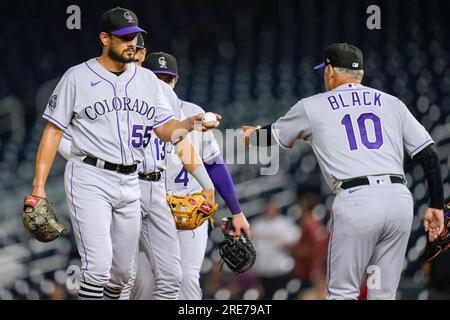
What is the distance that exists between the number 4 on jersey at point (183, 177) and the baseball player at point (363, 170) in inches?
40.3

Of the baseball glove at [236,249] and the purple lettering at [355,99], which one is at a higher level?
the purple lettering at [355,99]

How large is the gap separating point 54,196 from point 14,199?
1.05ft

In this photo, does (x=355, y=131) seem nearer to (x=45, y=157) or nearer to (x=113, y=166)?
(x=113, y=166)

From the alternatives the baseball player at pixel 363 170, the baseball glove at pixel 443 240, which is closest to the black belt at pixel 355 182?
the baseball player at pixel 363 170

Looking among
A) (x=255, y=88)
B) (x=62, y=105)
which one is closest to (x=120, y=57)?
(x=62, y=105)

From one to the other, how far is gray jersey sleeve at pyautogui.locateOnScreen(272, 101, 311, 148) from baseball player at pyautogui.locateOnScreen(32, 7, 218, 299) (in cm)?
44

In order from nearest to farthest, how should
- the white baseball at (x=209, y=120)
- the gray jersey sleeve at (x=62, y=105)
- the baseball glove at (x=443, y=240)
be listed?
the white baseball at (x=209, y=120), the gray jersey sleeve at (x=62, y=105), the baseball glove at (x=443, y=240)

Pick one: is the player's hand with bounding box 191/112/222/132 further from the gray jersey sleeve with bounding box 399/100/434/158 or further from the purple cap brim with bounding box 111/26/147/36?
the gray jersey sleeve with bounding box 399/100/434/158

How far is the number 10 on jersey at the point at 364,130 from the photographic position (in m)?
4.04

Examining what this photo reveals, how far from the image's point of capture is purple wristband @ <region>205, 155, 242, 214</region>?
4.76 m

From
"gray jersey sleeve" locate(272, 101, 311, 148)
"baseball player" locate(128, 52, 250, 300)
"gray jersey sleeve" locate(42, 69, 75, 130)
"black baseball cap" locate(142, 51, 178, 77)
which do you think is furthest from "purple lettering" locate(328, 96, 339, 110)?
"black baseball cap" locate(142, 51, 178, 77)

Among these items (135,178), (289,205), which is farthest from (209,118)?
(289,205)

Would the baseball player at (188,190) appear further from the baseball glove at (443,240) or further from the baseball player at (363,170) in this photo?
the baseball glove at (443,240)

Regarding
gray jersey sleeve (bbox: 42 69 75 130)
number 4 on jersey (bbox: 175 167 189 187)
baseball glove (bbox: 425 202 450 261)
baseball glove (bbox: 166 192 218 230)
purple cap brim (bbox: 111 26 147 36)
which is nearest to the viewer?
gray jersey sleeve (bbox: 42 69 75 130)
